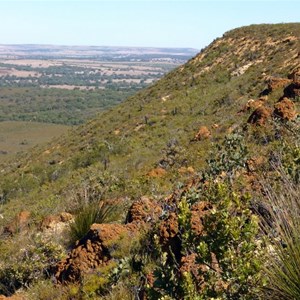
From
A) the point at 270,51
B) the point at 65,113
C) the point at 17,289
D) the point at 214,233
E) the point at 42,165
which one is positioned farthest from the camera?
the point at 65,113

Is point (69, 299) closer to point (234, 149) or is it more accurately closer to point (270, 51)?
point (234, 149)

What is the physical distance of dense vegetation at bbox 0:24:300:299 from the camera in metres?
2.64

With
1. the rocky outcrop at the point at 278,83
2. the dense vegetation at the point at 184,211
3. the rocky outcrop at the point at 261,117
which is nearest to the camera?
the dense vegetation at the point at 184,211

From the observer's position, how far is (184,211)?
2725mm

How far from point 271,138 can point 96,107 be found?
132m

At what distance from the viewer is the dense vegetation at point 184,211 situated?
8.66 ft

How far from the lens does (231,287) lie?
8.71 ft

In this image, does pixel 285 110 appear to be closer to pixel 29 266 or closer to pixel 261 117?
pixel 261 117

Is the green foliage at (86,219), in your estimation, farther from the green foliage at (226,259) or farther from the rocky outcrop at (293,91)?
the rocky outcrop at (293,91)

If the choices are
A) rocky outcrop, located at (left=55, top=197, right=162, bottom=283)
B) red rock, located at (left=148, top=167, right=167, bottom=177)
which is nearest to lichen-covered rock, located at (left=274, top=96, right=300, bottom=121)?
red rock, located at (left=148, top=167, right=167, bottom=177)

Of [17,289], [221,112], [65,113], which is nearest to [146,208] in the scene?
[17,289]

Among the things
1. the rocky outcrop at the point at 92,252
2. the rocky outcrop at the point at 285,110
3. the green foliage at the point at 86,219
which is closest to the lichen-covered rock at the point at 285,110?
the rocky outcrop at the point at 285,110

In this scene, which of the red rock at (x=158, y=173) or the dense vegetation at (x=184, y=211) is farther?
the red rock at (x=158, y=173)

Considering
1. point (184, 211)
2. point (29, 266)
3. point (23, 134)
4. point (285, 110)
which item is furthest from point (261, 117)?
point (23, 134)
